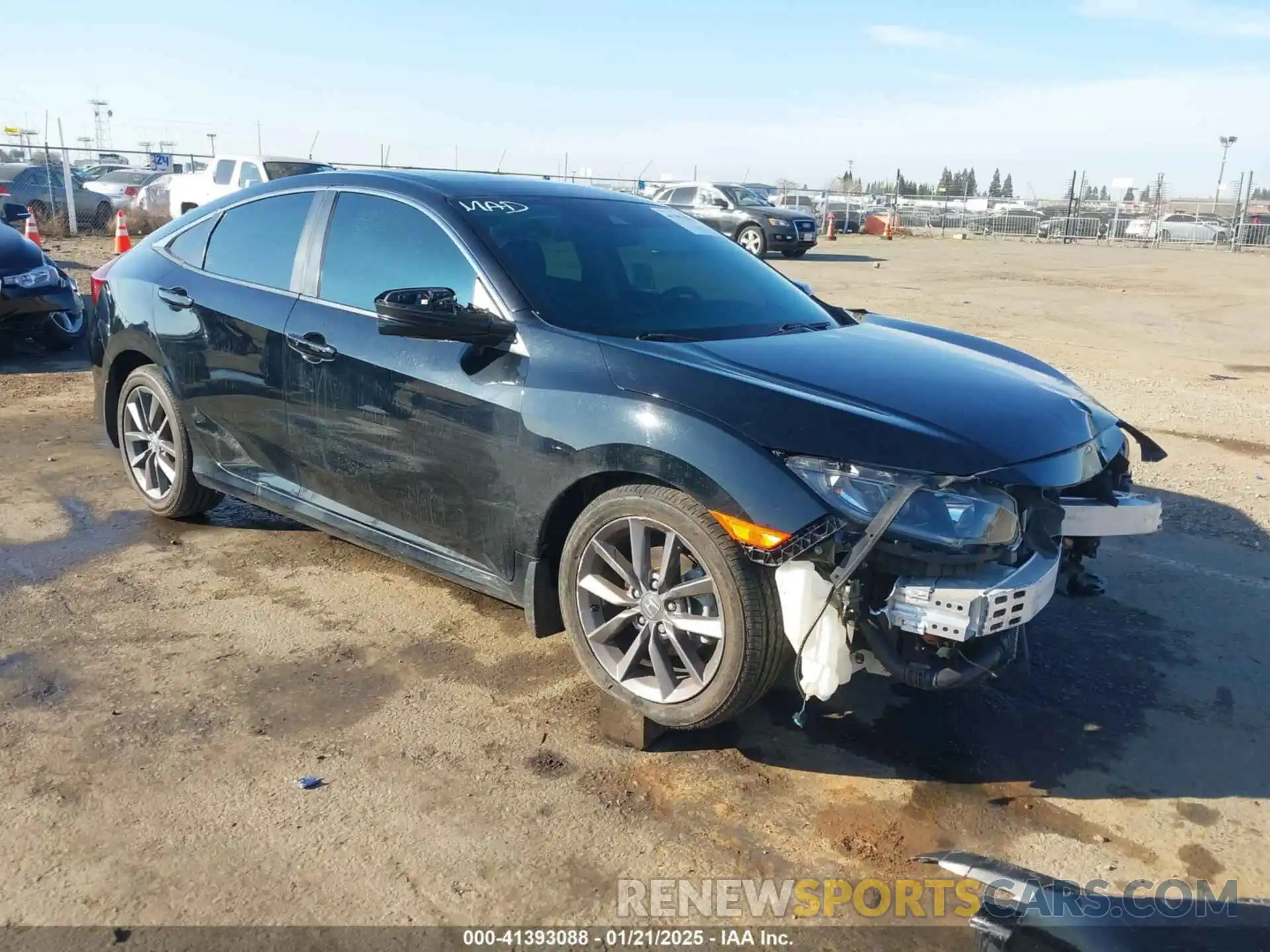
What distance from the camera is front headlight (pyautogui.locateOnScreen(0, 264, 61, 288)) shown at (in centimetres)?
871

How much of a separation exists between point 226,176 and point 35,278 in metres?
11.6

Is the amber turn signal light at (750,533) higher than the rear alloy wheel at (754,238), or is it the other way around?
the rear alloy wheel at (754,238)

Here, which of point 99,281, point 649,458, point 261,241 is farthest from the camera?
point 99,281

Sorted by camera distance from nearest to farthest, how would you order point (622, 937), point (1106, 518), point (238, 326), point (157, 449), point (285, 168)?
1. point (622, 937)
2. point (1106, 518)
3. point (238, 326)
4. point (157, 449)
5. point (285, 168)

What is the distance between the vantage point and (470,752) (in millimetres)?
3314

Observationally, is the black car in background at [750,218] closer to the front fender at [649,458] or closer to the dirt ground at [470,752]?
the dirt ground at [470,752]

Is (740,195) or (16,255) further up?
(740,195)

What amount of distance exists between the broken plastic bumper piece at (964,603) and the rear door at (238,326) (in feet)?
8.65

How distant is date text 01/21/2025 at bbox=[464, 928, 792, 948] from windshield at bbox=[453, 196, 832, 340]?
6.18ft

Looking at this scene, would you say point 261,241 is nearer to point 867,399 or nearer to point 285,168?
point 867,399

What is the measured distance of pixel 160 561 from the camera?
4.85 m

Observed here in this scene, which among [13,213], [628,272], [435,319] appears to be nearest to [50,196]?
[13,213]

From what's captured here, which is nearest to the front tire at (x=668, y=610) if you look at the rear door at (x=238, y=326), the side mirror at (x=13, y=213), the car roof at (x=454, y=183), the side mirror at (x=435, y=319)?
the side mirror at (x=435, y=319)

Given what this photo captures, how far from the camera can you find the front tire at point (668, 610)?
304 cm
